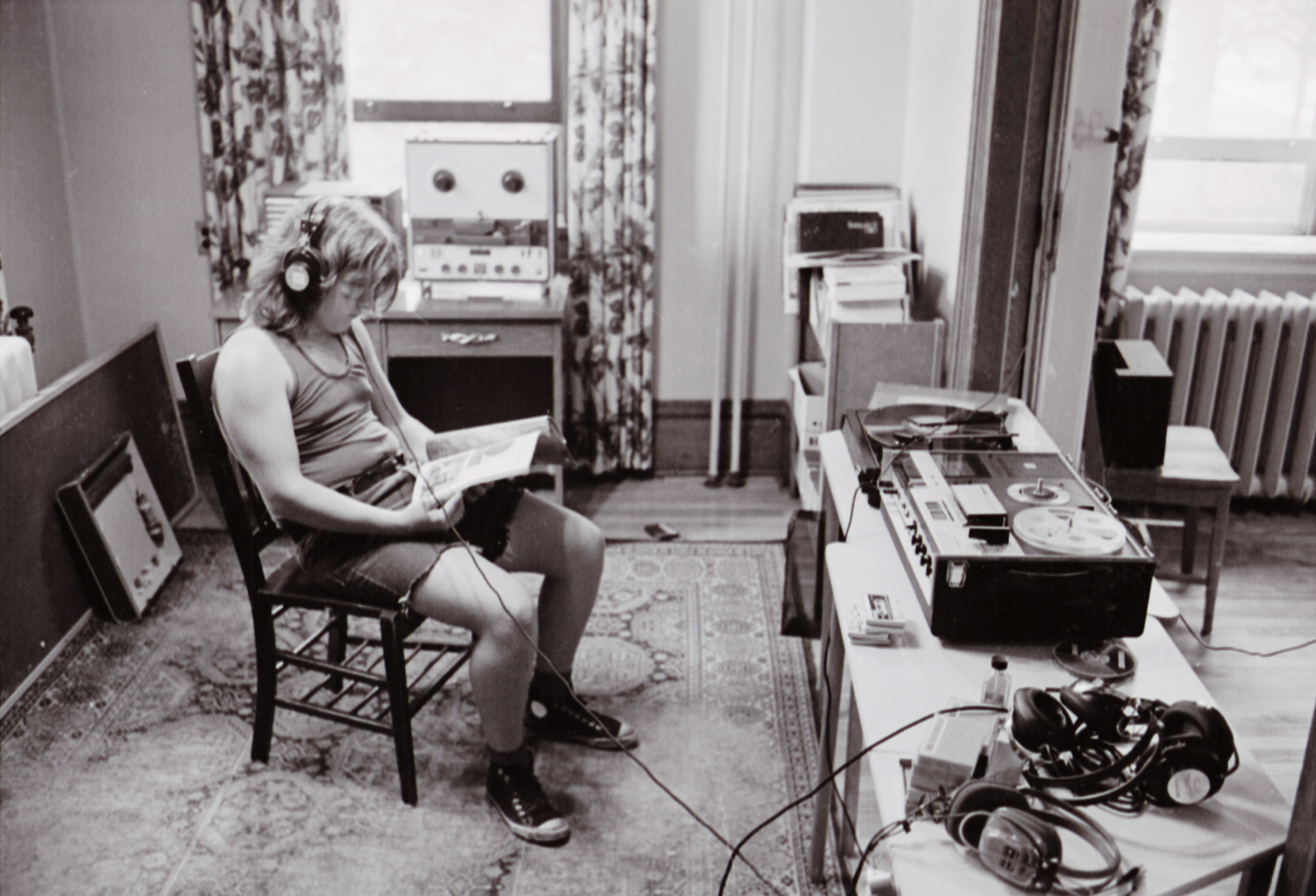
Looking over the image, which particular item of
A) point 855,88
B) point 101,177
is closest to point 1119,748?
point 855,88

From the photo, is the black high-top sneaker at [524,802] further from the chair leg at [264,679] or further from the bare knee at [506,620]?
the chair leg at [264,679]

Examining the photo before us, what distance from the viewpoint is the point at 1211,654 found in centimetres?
262

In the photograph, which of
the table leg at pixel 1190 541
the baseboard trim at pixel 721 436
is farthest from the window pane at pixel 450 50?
the table leg at pixel 1190 541

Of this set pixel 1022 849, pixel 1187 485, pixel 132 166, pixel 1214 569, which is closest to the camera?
pixel 1022 849

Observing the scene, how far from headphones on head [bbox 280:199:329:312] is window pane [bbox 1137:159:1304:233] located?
209 centimetres

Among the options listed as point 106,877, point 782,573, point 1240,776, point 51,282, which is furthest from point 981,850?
point 51,282

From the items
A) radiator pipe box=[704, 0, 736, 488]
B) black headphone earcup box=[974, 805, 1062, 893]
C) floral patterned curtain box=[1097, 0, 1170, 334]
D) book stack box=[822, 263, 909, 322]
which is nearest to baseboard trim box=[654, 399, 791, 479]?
radiator pipe box=[704, 0, 736, 488]

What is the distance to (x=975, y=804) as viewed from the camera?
1213 mm

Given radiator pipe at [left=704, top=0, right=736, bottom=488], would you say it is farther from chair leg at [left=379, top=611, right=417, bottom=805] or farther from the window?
chair leg at [left=379, top=611, right=417, bottom=805]

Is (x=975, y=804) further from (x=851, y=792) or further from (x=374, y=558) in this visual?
(x=374, y=558)

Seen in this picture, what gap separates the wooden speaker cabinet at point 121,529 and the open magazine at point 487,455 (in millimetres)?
1004

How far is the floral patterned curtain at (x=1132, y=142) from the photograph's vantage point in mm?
2910

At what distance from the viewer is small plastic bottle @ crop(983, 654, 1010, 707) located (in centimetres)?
142

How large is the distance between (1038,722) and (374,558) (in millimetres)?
1302
